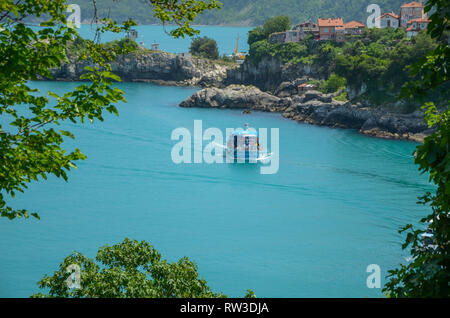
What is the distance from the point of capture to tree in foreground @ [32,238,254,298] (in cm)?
725

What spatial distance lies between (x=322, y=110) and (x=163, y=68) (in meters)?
29.4

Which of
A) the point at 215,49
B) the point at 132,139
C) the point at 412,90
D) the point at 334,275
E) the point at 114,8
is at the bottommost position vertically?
the point at 334,275

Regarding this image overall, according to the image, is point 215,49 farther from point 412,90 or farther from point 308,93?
point 412,90

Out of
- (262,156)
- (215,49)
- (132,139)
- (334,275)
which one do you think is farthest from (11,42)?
(215,49)

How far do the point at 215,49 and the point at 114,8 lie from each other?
3512 inches

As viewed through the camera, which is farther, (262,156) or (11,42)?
A: (262,156)

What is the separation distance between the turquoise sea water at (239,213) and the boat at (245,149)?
121 centimetres

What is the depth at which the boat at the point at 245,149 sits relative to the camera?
34.0 metres

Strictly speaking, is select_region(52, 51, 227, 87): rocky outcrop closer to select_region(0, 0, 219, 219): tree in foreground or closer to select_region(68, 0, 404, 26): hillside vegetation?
select_region(0, 0, 219, 219): tree in foreground

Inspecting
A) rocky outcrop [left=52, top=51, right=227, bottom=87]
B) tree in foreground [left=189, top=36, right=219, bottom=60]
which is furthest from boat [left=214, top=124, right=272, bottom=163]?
tree in foreground [left=189, top=36, right=219, bottom=60]

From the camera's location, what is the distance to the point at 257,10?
568ft

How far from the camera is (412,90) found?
4922 millimetres

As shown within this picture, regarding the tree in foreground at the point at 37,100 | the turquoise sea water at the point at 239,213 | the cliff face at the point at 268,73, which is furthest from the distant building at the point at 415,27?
the tree in foreground at the point at 37,100
